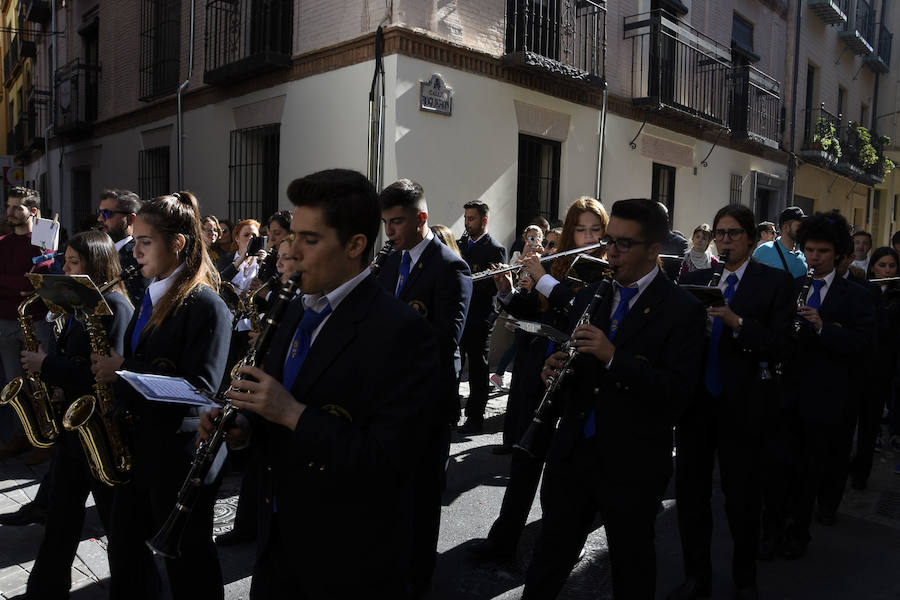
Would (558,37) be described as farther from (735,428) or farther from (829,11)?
(829,11)

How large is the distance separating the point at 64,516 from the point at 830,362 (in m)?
4.28

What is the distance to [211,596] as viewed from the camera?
106 inches

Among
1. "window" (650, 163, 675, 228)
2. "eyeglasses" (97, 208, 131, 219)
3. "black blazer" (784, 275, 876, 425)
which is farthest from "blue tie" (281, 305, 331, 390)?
"window" (650, 163, 675, 228)

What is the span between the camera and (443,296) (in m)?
3.85

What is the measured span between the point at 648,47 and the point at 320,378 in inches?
470

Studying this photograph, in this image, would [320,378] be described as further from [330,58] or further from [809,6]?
[809,6]

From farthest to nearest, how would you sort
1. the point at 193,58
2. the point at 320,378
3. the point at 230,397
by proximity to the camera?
the point at 193,58
the point at 320,378
the point at 230,397

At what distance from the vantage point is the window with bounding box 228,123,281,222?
1088cm

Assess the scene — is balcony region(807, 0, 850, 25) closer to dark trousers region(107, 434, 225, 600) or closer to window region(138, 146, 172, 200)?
window region(138, 146, 172, 200)

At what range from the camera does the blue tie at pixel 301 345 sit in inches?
83.3

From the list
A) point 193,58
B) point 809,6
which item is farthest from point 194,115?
point 809,6

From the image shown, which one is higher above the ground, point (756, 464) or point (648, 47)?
point (648, 47)

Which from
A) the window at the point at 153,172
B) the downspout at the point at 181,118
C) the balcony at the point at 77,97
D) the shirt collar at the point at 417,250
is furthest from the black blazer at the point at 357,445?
the balcony at the point at 77,97

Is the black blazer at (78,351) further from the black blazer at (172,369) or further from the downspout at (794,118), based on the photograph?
the downspout at (794,118)
